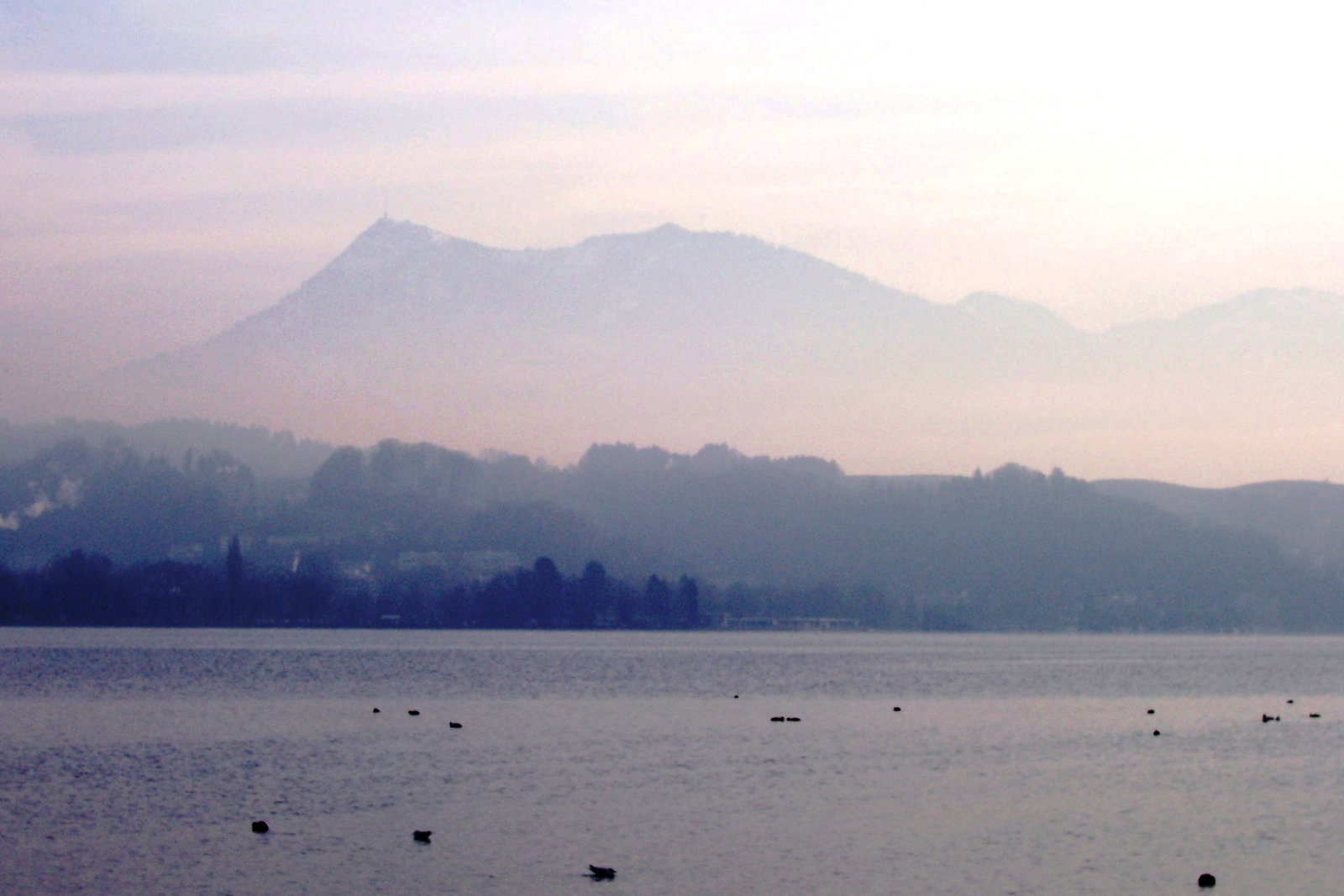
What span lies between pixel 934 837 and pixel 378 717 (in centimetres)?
5227

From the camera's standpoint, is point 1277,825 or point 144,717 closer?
point 1277,825

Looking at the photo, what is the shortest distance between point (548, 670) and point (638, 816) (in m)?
111

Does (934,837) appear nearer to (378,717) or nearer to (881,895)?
(881,895)

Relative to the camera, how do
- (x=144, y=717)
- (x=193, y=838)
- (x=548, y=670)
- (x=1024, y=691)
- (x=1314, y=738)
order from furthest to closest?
(x=548, y=670) → (x=1024, y=691) → (x=144, y=717) → (x=1314, y=738) → (x=193, y=838)

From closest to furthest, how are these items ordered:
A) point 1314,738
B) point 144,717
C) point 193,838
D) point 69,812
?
point 193,838 → point 69,812 → point 1314,738 → point 144,717

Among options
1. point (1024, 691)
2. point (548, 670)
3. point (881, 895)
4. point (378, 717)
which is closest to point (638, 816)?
point (881, 895)

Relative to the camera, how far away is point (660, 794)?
59562mm

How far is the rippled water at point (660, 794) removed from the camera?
43.7 metres

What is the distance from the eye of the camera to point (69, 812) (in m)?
53.2

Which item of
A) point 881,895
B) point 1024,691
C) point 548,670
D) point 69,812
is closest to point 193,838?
point 69,812

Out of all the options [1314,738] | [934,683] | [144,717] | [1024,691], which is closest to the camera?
[1314,738]

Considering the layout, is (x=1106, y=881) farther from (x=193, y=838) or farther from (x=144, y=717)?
(x=144, y=717)

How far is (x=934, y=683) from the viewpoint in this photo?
143 meters

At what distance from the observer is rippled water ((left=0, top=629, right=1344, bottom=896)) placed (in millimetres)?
43719
